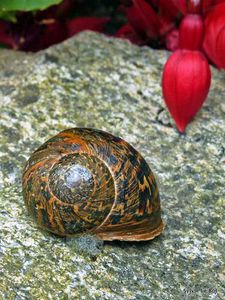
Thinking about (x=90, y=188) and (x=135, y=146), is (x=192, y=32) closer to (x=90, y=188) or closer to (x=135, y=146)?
(x=135, y=146)

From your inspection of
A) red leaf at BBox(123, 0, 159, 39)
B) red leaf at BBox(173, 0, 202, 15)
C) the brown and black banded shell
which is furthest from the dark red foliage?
the brown and black banded shell

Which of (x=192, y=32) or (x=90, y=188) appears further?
(x=192, y=32)

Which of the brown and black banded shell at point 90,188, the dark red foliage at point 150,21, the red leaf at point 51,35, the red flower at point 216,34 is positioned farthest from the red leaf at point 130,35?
the brown and black banded shell at point 90,188

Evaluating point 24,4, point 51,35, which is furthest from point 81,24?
point 24,4

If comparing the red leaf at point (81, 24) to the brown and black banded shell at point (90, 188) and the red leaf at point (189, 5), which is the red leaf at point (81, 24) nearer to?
the red leaf at point (189, 5)

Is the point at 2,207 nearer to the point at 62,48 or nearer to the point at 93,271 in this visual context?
the point at 93,271

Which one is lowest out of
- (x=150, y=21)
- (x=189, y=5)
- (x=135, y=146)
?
(x=135, y=146)
